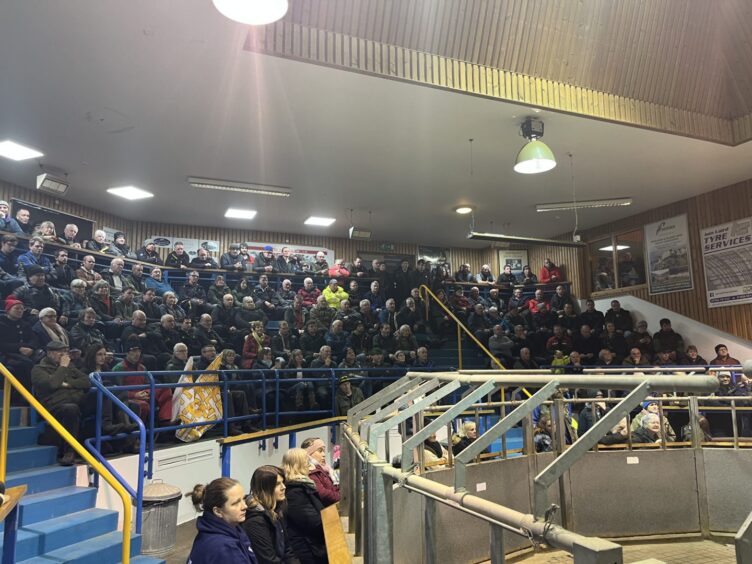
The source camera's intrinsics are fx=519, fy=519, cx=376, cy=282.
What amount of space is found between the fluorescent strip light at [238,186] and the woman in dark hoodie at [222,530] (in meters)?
7.30

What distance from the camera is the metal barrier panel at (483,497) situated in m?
4.22

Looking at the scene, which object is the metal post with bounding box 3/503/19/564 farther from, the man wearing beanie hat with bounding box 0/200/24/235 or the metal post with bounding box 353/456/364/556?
the man wearing beanie hat with bounding box 0/200/24/235

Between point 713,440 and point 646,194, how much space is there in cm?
607

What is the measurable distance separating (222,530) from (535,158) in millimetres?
5516

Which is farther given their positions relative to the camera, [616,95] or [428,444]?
[616,95]

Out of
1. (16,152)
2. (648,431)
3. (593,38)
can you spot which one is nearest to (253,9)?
(593,38)

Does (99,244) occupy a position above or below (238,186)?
below

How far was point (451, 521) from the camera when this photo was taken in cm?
430

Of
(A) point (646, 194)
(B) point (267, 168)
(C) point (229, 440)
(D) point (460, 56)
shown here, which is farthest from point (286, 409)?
(A) point (646, 194)

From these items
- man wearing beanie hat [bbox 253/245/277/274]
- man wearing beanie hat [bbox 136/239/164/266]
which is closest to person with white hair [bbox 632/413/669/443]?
man wearing beanie hat [bbox 253/245/277/274]

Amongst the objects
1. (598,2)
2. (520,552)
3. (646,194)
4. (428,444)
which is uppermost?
(598,2)

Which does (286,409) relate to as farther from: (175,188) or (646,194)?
(646,194)

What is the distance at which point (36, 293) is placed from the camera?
6.79 metres

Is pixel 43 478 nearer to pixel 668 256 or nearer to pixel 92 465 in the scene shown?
pixel 92 465
